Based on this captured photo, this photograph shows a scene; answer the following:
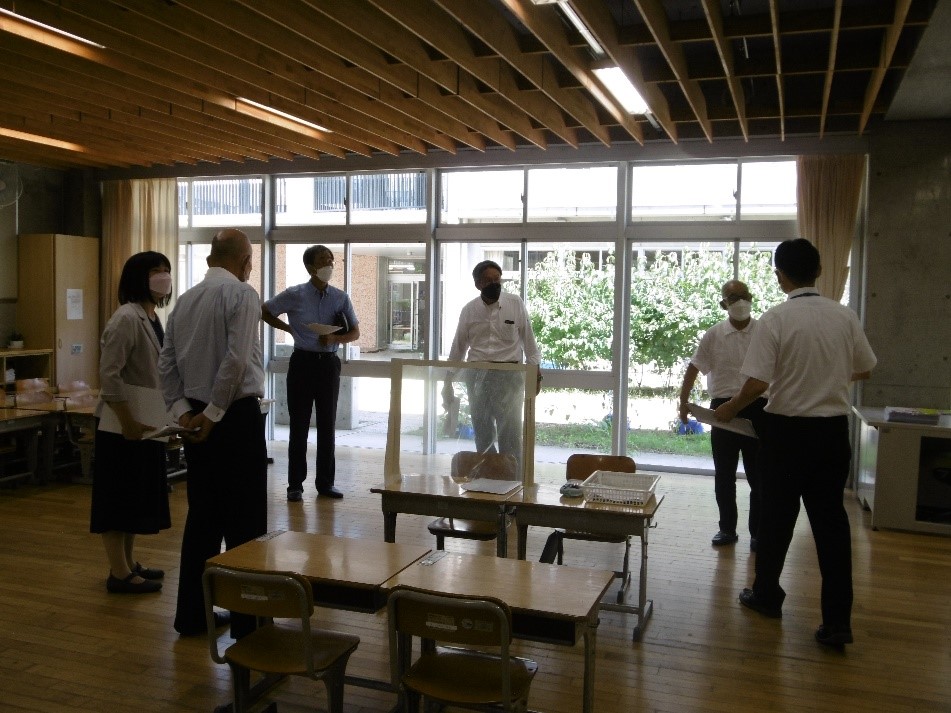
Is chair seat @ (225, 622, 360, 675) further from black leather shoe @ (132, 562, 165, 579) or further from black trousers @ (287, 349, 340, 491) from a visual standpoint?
black trousers @ (287, 349, 340, 491)

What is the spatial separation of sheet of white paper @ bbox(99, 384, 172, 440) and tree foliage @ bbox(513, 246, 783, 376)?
5.01 meters

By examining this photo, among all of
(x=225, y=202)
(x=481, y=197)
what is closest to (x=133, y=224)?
(x=225, y=202)

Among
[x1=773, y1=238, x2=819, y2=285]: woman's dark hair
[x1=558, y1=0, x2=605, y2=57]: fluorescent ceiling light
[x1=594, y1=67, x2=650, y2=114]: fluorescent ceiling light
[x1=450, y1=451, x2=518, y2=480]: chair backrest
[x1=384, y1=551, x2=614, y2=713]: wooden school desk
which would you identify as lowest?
[x1=384, y1=551, x2=614, y2=713]: wooden school desk

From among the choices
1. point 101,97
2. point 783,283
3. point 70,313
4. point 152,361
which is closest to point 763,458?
point 783,283

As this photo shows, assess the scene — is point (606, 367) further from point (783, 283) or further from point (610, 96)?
point (783, 283)

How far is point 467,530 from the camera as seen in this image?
4535 mm

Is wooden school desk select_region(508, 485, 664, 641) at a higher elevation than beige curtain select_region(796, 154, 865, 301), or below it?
below

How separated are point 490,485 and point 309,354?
3203mm

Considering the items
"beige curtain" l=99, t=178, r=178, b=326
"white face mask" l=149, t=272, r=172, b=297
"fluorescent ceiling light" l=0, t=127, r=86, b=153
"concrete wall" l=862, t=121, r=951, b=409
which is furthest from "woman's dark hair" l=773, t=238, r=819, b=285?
"beige curtain" l=99, t=178, r=178, b=326

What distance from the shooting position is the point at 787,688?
11.7ft

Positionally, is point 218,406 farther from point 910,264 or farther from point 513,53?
point 910,264

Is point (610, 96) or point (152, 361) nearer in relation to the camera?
point (152, 361)

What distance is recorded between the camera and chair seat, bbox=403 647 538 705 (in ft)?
8.35

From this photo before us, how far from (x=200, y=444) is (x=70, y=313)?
723 centimetres
